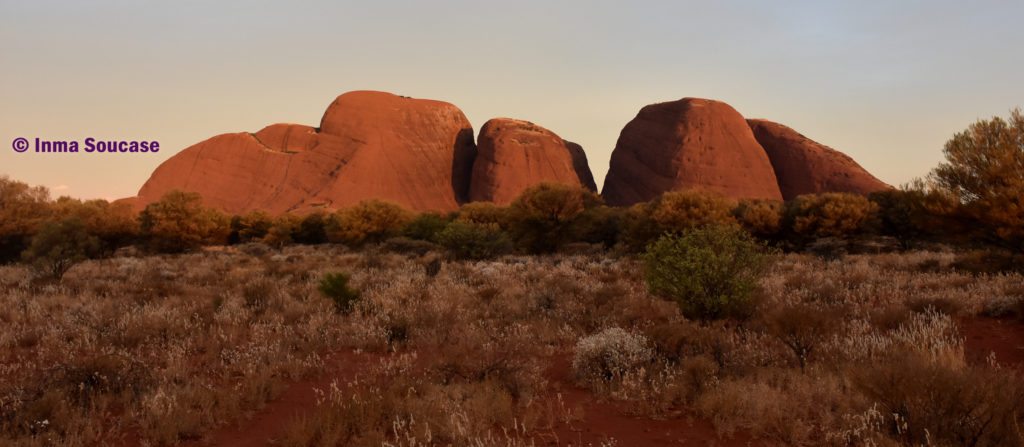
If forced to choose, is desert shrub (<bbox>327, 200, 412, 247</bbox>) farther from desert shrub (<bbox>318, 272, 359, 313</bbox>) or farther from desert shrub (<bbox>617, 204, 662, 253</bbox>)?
desert shrub (<bbox>318, 272, 359, 313</bbox>)

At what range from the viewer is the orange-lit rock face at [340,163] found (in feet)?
279

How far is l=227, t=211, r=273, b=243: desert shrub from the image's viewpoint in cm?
5084

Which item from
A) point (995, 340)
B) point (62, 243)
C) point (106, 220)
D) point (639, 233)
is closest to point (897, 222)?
point (639, 233)

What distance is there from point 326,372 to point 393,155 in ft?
288

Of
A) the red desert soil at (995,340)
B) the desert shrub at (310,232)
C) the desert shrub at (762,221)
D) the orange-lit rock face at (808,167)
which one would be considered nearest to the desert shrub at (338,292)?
the red desert soil at (995,340)

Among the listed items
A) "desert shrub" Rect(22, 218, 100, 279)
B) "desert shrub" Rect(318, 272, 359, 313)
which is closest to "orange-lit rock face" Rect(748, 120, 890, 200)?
"desert shrub" Rect(318, 272, 359, 313)

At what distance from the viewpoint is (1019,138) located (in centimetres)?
1297

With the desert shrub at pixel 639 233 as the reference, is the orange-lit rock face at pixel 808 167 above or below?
above

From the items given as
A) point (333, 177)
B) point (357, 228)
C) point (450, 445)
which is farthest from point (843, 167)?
point (450, 445)

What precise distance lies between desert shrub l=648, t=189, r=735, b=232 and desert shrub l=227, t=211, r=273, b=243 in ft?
132

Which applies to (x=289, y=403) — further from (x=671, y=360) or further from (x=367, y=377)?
(x=671, y=360)

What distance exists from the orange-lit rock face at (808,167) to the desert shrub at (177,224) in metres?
74.6

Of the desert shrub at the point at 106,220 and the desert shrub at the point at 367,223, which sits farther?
the desert shrub at the point at 367,223

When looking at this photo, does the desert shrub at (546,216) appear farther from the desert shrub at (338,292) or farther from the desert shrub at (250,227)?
the desert shrub at (250,227)
